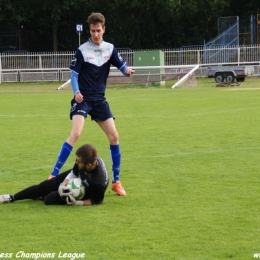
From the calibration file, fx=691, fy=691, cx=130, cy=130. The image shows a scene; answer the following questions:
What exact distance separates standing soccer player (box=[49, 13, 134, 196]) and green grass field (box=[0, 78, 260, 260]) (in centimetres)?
70

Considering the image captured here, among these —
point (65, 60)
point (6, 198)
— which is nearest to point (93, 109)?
point (6, 198)

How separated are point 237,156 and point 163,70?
2400 cm

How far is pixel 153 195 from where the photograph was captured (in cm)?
811

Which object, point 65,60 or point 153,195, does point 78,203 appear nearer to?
point 153,195

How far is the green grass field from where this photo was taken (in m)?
5.90

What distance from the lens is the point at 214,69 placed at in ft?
119

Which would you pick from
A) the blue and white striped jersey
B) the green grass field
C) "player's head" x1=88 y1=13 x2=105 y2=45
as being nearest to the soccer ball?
the green grass field

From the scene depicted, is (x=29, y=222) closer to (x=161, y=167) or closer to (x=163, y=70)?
(x=161, y=167)

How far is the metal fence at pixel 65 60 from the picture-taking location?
4038 cm

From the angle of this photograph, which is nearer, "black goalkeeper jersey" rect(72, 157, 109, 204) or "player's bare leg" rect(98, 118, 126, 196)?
"black goalkeeper jersey" rect(72, 157, 109, 204)

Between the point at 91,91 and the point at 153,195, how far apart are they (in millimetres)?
1503

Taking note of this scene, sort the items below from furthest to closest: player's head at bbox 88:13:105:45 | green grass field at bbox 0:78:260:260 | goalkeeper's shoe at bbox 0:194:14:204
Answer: player's head at bbox 88:13:105:45, goalkeeper's shoe at bbox 0:194:14:204, green grass field at bbox 0:78:260:260

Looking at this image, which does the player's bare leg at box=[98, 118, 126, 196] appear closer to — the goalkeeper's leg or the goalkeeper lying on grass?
the goalkeeper lying on grass

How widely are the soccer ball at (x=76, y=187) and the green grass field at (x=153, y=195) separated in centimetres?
22
